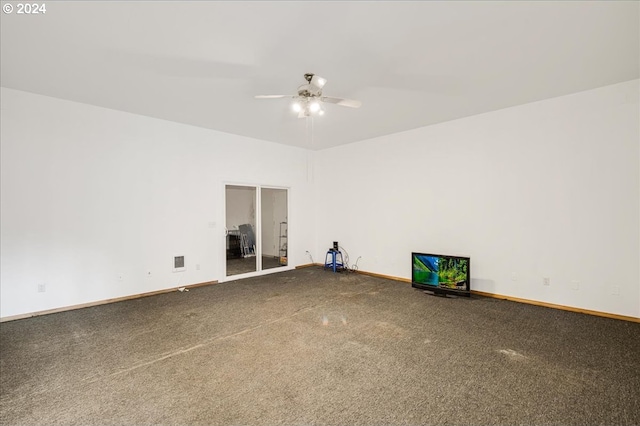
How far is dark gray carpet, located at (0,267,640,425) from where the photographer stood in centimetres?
195

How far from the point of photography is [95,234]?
425cm

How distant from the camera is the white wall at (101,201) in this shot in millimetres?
3721

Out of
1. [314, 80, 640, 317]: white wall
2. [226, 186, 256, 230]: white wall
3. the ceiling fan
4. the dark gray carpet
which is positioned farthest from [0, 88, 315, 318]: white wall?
[314, 80, 640, 317]: white wall

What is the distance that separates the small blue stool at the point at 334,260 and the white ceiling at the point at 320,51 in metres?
3.47

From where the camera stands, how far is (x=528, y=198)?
13.9 feet

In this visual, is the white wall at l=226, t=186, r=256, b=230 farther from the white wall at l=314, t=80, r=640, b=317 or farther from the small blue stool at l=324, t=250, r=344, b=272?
the white wall at l=314, t=80, r=640, b=317

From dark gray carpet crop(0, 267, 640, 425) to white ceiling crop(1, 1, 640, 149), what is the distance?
3003 millimetres

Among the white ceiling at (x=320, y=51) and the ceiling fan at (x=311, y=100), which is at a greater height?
the white ceiling at (x=320, y=51)

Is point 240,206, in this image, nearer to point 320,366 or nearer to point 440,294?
point 440,294

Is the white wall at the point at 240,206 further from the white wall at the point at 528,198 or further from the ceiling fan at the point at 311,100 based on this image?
the ceiling fan at the point at 311,100

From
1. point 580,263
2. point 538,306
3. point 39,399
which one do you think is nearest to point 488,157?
point 580,263

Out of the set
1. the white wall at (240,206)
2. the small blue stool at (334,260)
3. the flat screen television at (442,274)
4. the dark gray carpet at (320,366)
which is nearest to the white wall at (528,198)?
the flat screen television at (442,274)

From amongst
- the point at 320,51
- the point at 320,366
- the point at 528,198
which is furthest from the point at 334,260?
the point at 320,51

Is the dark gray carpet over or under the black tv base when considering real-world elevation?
under
